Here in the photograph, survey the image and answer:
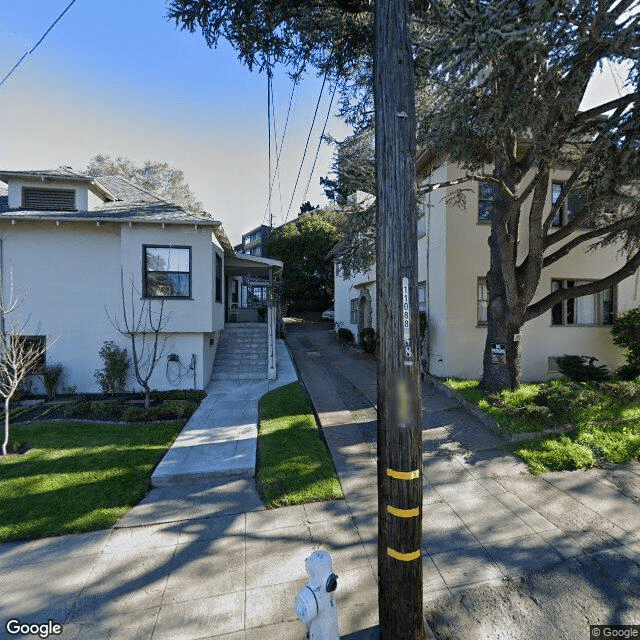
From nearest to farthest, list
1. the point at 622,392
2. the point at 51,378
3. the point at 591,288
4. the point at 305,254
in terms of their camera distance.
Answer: the point at 622,392 → the point at 591,288 → the point at 51,378 → the point at 305,254

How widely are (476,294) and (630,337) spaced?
4.01 m

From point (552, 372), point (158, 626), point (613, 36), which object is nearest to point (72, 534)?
point (158, 626)

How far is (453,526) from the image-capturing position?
3529mm

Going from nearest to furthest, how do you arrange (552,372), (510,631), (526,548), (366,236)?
(510,631) → (526,548) → (366,236) → (552,372)

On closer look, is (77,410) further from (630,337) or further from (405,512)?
(630,337)

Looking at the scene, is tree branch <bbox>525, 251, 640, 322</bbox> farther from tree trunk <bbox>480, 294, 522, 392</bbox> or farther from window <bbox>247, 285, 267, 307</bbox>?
window <bbox>247, 285, 267, 307</bbox>

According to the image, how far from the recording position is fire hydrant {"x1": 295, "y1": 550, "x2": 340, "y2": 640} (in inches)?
75.6

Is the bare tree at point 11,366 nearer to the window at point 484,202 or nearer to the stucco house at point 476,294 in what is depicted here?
the stucco house at point 476,294

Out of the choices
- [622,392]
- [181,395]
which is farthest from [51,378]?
[622,392]

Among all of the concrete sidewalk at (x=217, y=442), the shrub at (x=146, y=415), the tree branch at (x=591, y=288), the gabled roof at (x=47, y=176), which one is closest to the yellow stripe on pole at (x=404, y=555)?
the concrete sidewalk at (x=217, y=442)

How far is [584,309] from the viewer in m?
10.1

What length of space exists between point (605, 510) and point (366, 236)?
5.81 meters

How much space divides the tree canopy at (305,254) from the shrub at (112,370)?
1654 centimetres

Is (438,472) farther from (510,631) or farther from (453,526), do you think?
(510,631)
